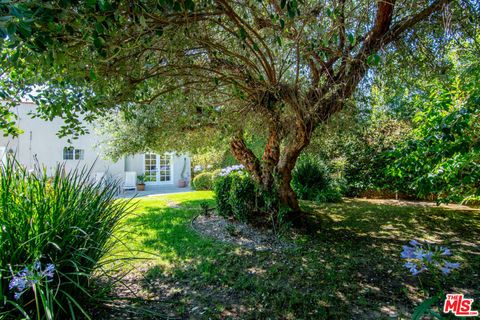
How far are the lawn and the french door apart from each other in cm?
1010

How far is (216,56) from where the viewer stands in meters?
3.57

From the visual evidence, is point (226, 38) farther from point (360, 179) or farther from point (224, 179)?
point (360, 179)

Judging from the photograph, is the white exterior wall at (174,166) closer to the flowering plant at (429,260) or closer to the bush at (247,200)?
the bush at (247,200)

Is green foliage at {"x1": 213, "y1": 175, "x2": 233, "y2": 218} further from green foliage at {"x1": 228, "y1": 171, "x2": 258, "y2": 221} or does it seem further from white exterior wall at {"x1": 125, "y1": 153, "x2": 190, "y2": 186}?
white exterior wall at {"x1": 125, "y1": 153, "x2": 190, "y2": 186}

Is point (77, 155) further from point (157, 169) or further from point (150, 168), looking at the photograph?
point (157, 169)

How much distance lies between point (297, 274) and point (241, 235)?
1853 millimetres

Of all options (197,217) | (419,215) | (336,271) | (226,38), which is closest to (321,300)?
(336,271)

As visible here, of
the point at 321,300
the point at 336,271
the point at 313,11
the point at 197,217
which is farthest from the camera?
the point at 197,217

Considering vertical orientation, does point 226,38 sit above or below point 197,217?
above

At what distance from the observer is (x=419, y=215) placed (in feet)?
22.8

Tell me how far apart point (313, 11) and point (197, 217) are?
5.29 m

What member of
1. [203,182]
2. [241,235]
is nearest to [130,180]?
[203,182]

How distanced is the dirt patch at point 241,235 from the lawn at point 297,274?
0.23 meters

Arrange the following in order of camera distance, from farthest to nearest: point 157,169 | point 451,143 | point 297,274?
point 157,169 → point 451,143 → point 297,274
